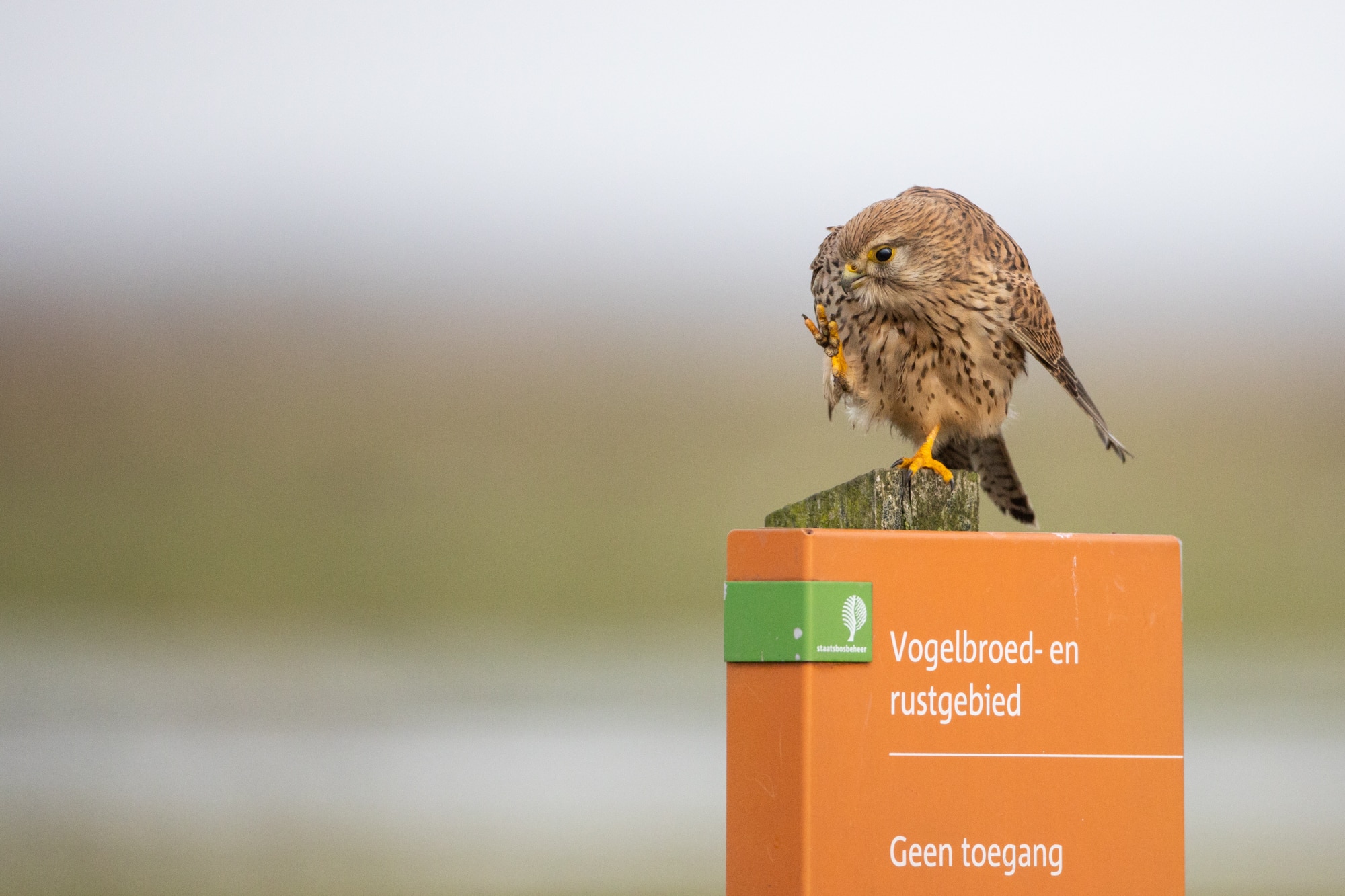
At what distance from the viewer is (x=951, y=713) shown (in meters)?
2.46

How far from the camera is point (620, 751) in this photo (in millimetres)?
10430

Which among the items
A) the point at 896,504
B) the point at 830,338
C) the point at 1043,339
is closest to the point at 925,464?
the point at 896,504

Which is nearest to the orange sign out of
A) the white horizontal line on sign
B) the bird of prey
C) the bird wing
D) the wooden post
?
the white horizontal line on sign

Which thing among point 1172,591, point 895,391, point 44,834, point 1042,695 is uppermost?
point 895,391

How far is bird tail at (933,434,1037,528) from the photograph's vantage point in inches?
143

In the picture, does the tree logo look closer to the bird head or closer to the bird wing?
the bird head

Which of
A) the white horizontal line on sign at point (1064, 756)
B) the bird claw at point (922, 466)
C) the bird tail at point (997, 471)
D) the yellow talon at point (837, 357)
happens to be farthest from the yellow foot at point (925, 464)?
the white horizontal line on sign at point (1064, 756)

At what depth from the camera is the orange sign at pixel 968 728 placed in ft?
7.95

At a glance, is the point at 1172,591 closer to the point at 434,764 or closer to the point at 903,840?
the point at 903,840

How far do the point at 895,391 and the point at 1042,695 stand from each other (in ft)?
3.72

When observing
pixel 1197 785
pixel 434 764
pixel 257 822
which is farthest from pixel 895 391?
pixel 434 764

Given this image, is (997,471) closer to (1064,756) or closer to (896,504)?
(896,504)

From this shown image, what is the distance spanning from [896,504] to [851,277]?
2.16ft

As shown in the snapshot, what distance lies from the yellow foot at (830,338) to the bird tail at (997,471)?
454mm
